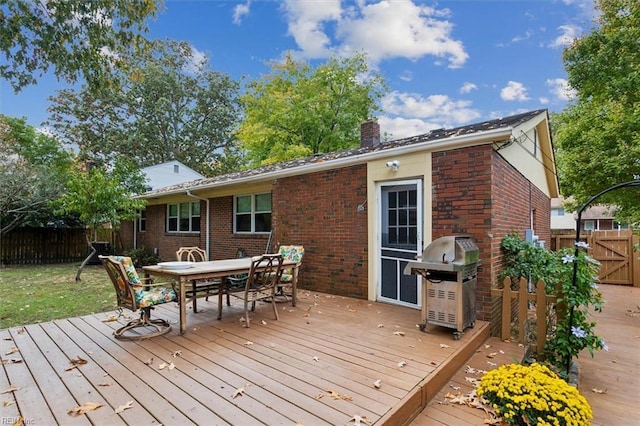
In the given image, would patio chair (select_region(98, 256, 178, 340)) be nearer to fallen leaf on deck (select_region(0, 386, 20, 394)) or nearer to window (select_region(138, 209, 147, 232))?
fallen leaf on deck (select_region(0, 386, 20, 394))

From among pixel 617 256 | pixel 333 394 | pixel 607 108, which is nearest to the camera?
pixel 333 394

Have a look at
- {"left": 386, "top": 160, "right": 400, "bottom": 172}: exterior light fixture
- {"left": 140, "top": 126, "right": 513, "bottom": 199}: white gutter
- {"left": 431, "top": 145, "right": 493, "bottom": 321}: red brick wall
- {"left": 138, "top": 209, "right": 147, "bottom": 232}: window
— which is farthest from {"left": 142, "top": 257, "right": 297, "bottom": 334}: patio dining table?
{"left": 138, "top": 209, "right": 147, "bottom": 232}: window

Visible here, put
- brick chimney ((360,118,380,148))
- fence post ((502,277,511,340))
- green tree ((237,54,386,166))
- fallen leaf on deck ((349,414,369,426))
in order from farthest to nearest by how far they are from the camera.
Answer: green tree ((237,54,386,166))
brick chimney ((360,118,380,148))
fence post ((502,277,511,340))
fallen leaf on deck ((349,414,369,426))

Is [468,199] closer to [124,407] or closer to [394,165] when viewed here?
[394,165]

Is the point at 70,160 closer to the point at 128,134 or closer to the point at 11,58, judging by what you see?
the point at 128,134

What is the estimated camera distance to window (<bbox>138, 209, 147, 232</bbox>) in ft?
47.1

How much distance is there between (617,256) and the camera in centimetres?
1030

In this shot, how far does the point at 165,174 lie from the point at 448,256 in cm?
1738

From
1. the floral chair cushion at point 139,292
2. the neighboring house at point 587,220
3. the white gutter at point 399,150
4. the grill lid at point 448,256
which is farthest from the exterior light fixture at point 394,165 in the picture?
the neighboring house at point 587,220

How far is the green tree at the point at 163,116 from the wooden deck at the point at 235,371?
22453 millimetres

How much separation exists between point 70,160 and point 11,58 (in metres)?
19.3

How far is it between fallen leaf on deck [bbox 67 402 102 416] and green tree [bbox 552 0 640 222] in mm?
13160

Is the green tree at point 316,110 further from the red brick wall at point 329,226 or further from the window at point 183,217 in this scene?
the red brick wall at point 329,226

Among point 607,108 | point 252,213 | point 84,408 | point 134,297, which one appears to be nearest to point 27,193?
point 252,213
